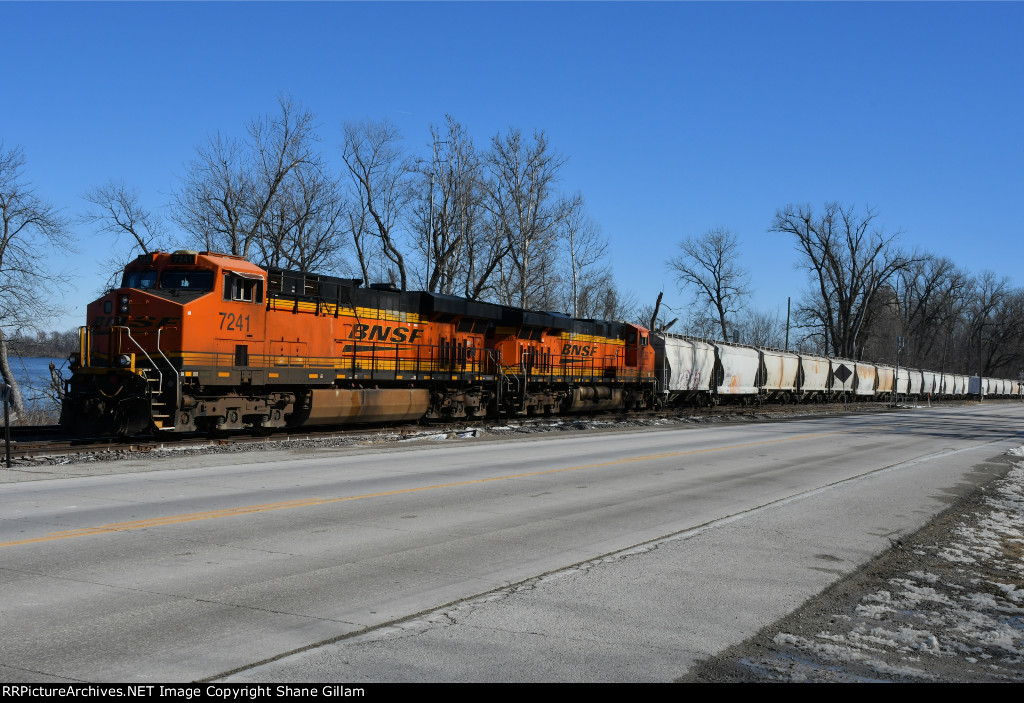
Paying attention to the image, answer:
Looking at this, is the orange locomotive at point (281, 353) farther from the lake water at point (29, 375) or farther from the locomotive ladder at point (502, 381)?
the lake water at point (29, 375)

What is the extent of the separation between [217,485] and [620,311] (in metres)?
80.8

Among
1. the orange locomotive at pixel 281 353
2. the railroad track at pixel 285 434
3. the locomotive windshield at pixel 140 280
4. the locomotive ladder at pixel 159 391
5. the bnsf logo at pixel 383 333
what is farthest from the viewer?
the bnsf logo at pixel 383 333

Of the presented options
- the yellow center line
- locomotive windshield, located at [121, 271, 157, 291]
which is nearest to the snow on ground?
the yellow center line

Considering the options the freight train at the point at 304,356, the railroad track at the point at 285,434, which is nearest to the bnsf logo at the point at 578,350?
the freight train at the point at 304,356

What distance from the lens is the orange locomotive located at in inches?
698

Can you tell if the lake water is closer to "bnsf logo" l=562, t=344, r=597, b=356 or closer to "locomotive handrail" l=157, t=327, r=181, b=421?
"locomotive handrail" l=157, t=327, r=181, b=421

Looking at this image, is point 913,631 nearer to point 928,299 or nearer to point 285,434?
point 285,434

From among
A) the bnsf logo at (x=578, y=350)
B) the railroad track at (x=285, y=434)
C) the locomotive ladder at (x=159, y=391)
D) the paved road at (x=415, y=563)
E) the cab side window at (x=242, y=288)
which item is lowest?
the railroad track at (x=285, y=434)

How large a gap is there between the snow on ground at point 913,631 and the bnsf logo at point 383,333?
16.5 metres

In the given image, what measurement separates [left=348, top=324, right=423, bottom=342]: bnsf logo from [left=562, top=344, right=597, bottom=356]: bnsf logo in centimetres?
883

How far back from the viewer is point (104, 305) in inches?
727

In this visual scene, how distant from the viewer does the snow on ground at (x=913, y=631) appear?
5.27 metres

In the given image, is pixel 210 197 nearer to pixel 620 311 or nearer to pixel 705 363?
pixel 705 363
